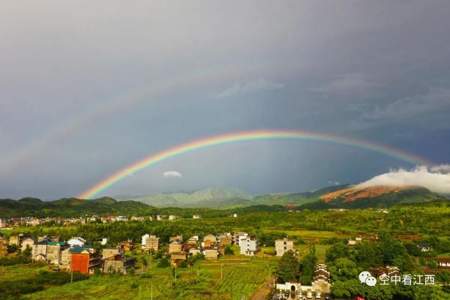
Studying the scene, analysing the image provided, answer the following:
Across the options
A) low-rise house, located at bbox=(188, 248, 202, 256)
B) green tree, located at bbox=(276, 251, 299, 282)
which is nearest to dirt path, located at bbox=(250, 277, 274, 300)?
Answer: green tree, located at bbox=(276, 251, 299, 282)

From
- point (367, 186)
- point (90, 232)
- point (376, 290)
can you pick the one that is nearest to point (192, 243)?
point (90, 232)

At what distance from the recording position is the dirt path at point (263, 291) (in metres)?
21.0

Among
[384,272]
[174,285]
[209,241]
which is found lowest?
[174,285]

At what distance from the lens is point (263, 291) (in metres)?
22.4

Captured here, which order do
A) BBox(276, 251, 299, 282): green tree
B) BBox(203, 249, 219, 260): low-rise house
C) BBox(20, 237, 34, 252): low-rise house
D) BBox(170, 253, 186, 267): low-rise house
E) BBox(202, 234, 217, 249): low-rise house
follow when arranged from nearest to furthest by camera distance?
BBox(276, 251, 299, 282): green tree, BBox(170, 253, 186, 267): low-rise house, BBox(203, 249, 219, 260): low-rise house, BBox(20, 237, 34, 252): low-rise house, BBox(202, 234, 217, 249): low-rise house

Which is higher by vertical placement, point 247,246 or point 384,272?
point 247,246

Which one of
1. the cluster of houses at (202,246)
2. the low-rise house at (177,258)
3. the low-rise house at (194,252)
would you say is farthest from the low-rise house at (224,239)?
the low-rise house at (177,258)

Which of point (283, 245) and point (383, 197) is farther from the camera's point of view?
point (383, 197)

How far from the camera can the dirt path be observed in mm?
20995

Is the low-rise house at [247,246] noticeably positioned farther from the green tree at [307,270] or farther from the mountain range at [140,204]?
the mountain range at [140,204]

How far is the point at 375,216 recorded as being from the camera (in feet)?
198

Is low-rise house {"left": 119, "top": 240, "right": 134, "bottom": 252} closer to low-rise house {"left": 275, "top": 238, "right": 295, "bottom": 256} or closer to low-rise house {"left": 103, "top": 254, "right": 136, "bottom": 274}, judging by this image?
low-rise house {"left": 103, "top": 254, "right": 136, "bottom": 274}

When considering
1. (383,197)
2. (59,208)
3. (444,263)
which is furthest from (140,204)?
(444,263)

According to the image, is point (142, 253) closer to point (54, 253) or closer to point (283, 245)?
point (54, 253)
